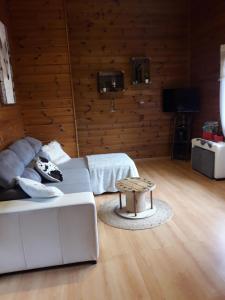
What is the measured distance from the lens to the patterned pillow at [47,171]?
281cm

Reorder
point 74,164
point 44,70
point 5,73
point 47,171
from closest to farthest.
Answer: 1. point 47,171
2. point 5,73
3. point 74,164
4. point 44,70

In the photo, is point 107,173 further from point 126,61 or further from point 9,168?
point 126,61

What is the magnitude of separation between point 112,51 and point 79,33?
692mm

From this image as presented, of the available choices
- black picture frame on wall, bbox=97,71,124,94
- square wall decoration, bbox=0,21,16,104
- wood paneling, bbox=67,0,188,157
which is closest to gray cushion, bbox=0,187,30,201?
square wall decoration, bbox=0,21,16,104

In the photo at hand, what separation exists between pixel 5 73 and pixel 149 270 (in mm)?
2966

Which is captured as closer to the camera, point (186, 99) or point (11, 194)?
point (11, 194)

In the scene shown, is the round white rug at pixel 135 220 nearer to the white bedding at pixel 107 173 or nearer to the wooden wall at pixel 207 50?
the white bedding at pixel 107 173

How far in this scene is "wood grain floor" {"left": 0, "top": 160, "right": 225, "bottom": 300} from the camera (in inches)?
69.5

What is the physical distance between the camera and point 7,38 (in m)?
3.69

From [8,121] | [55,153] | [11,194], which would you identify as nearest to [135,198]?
[11,194]

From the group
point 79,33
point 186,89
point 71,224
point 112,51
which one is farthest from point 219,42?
point 71,224

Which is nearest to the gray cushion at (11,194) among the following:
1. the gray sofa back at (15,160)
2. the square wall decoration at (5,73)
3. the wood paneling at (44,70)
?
the gray sofa back at (15,160)

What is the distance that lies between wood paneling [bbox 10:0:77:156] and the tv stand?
84.3 inches

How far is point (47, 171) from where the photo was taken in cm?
286
